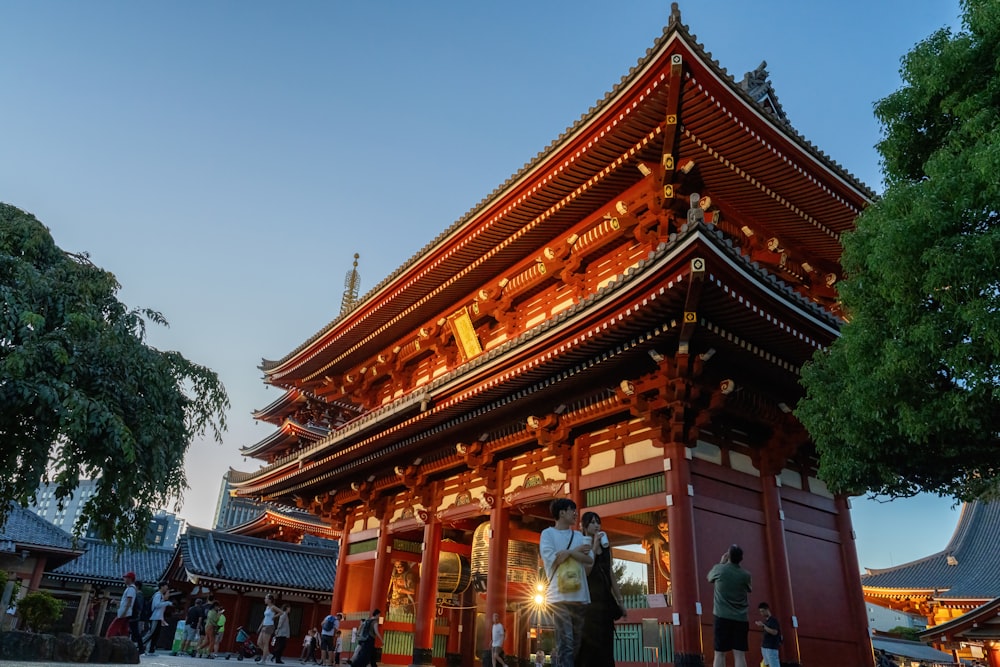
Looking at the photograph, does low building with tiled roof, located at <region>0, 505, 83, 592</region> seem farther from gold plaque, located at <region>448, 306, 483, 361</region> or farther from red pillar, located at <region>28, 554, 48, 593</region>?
gold plaque, located at <region>448, 306, 483, 361</region>

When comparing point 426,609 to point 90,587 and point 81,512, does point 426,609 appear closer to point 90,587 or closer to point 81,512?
point 81,512

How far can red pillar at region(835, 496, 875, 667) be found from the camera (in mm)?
11992

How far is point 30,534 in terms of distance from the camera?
2758 centimetres

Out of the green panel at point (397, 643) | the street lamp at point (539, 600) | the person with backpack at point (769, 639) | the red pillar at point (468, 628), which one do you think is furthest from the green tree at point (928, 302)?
the green panel at point (397, 643)

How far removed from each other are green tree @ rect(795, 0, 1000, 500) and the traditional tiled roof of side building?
22275 millimetres

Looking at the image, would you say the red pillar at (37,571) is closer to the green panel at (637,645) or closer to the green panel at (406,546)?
the green panel at (406,546)

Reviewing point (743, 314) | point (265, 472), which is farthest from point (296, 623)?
point (743, 314)

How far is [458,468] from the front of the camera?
51.4 ft

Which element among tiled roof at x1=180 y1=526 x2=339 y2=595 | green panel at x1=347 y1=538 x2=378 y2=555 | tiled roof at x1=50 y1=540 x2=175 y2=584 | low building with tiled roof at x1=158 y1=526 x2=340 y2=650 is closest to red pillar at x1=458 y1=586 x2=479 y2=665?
green panel at x1=347 y1=538 x2=378 y2=555

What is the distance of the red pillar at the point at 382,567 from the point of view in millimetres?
16844

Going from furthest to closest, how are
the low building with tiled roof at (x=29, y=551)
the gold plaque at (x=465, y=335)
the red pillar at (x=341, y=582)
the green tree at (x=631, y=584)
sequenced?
the low building with tiled roof at (x=29, y=551)
the red pillar at (x=341, y=582)
the gold plaque at (x=465, y=335)
the green tree at (x=631, y=584)

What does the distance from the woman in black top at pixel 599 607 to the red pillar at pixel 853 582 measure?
931cm

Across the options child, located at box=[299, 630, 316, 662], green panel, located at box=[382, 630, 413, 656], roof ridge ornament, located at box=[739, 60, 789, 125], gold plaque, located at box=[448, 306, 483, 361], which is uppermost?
roof ridge ornament, located at box=[739, 60, 789, 125]

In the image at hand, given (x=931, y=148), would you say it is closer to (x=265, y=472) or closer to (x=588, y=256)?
(x=588, y=256)
